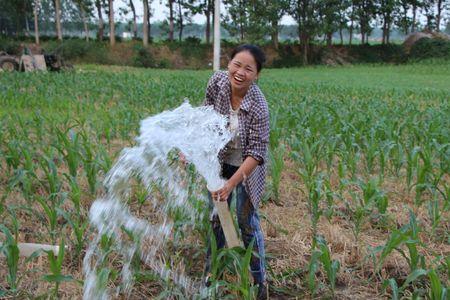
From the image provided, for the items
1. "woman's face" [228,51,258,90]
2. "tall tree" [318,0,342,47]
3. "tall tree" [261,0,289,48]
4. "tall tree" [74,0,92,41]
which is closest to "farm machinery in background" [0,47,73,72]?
"woman's face" [228,51,258,90]

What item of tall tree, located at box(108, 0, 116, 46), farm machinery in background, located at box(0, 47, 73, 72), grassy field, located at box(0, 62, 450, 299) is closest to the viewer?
grassy field, located at box(0, 62, 450, 299)

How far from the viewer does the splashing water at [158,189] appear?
2.40 meters

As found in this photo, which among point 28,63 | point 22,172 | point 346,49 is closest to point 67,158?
point 22,172

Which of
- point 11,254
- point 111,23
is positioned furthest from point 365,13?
point 11,254

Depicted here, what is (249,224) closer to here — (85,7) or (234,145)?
(234,145)

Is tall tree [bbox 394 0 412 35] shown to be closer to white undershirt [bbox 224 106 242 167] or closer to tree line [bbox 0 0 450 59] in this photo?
tree line [bbox 0 0 450 59]

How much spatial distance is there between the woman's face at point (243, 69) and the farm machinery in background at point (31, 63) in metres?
14.4

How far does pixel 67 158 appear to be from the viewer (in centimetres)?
384

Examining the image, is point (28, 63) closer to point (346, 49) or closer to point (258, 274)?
point (258, 274)

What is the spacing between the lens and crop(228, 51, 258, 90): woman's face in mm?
2248

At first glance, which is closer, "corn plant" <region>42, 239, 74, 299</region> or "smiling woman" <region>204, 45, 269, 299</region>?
"corn plant" <region>42, 239, 74, 299</region>

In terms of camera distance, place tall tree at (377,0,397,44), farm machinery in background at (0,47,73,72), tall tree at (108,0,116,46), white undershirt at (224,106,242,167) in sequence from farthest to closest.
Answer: tall tree at (377,0,397,44), tall tree at (108,0,116,46), farm machinery in background at (0,47,73,72), white undershirt at (224,106,242,167)

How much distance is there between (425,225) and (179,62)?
29039 millimetres

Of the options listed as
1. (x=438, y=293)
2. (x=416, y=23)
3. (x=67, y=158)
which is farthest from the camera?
(x=416, y=23)
